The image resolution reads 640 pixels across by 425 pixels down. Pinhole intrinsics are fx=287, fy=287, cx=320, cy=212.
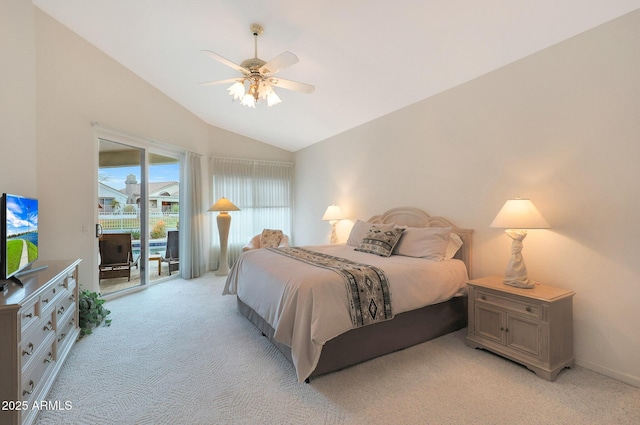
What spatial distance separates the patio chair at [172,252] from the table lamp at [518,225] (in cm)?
490

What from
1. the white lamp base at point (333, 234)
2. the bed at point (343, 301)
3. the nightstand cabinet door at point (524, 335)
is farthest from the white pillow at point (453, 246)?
the white lamp base at point (333, 234)

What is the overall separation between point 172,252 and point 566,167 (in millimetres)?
5565

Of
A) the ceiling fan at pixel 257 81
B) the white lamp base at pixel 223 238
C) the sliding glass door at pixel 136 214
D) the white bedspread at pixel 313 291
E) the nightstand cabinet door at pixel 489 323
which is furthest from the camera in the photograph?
the white lamp base at pixel 223 238

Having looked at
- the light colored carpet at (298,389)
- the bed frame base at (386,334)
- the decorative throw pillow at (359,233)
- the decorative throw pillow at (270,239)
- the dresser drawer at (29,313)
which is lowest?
the light colored carpet at (298,389)

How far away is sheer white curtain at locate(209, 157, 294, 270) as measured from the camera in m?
5.88

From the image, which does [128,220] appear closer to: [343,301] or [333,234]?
[333,234]

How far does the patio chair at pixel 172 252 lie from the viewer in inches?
200

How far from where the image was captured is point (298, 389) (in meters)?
2.04

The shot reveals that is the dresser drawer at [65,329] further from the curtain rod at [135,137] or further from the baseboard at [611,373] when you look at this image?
the baseboard at [611,373]

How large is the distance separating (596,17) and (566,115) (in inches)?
27.8

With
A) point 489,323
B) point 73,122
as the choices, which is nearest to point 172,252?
point 73,122

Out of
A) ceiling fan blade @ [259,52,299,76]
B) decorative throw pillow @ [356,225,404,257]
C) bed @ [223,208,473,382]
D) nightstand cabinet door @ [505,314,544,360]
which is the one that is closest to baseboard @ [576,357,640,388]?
nightstand cabinet door @ [505,314,544,360]

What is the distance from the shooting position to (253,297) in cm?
283

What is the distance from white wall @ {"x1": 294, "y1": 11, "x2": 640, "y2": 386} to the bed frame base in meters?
0.60
